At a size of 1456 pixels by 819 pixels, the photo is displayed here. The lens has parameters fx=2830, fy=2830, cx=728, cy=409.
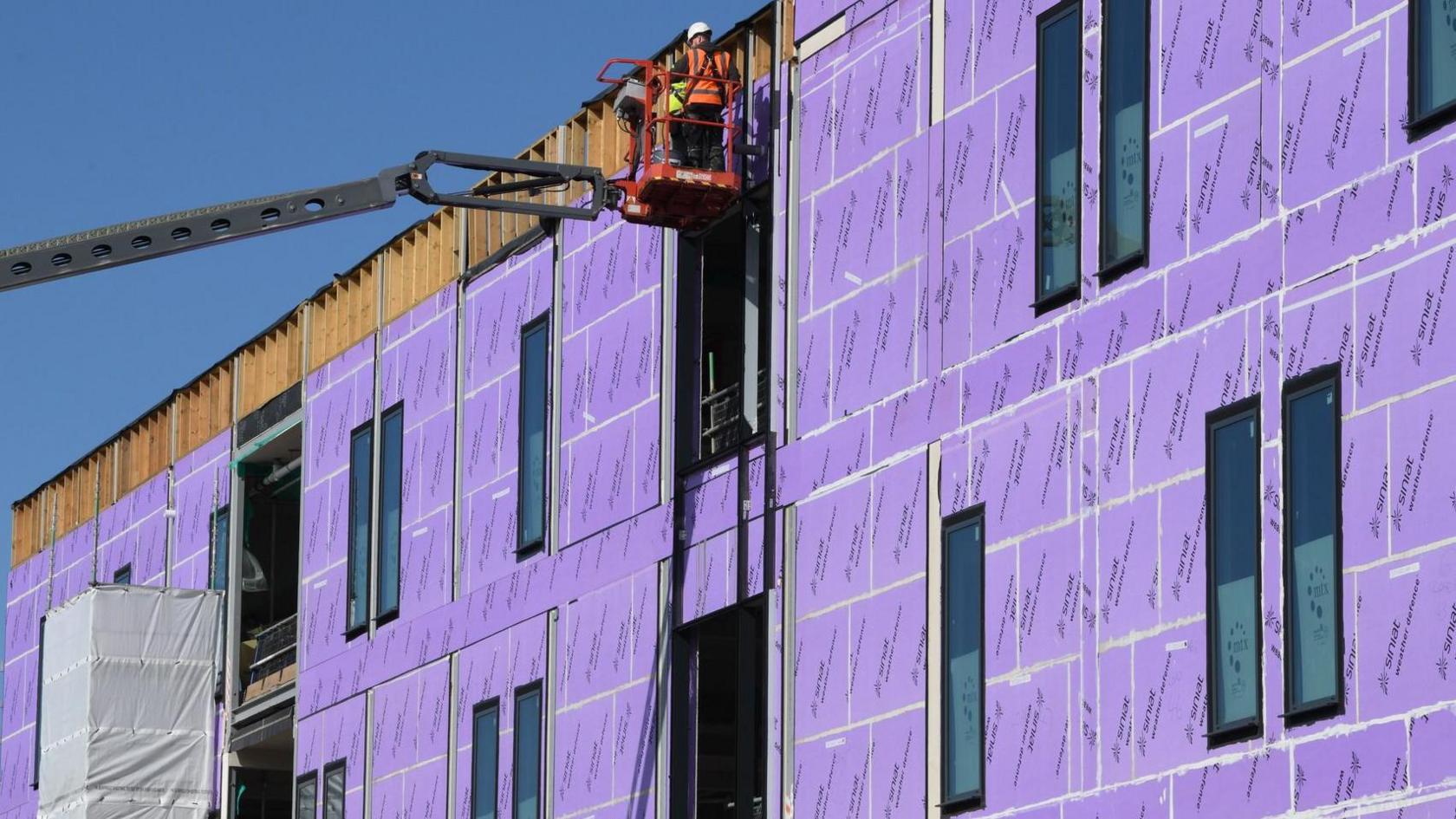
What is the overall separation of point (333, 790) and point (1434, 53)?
84.9ft

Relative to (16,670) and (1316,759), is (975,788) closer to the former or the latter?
(1316,759)

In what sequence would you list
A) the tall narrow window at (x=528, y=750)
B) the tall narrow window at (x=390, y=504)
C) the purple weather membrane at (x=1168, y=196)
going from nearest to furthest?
1. the purple weather membrane at (x=1168, y=196)
2. the tall narrow window at (x=528, y=750)
3. the tall narrow window at (x=390, y=504)

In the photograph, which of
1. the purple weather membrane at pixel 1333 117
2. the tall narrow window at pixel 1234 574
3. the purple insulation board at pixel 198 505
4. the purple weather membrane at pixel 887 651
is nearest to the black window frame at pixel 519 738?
the purple weather membrane at pixel 887 651

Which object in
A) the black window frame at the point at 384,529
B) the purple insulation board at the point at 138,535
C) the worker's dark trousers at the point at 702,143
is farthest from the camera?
the purple insulation board at the point at 138,535

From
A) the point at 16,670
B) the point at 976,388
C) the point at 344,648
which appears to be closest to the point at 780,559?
the point at 976,388

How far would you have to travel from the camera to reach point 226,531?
4953 cm

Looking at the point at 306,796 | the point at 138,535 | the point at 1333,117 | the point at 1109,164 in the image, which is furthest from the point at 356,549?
the point at 1333,117

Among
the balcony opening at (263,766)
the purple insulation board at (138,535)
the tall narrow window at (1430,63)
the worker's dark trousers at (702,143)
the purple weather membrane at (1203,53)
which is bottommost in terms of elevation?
the tall narrow window at (1430,63)

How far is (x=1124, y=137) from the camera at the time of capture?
1069 inches

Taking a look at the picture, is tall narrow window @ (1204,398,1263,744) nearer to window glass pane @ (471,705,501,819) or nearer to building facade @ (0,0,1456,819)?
building facade @ (0,0,1456,819)

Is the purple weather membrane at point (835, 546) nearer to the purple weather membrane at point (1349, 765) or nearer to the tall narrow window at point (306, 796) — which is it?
the purple weather membrane at point (1349, 765)

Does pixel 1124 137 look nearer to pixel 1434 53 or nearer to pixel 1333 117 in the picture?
pixel 1333 117

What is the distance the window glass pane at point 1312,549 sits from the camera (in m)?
23.5

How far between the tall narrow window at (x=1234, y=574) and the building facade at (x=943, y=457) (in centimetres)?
4
